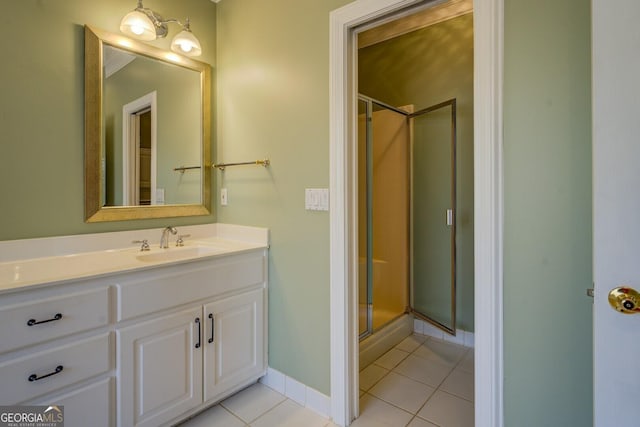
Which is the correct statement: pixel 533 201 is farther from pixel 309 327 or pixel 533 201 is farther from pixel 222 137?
pixel 222 137

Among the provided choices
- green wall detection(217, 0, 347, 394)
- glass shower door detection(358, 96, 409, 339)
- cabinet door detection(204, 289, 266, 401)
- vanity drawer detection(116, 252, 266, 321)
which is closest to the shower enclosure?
glass shower door detection(358, 96, 409, 339)

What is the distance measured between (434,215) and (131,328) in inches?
89.3

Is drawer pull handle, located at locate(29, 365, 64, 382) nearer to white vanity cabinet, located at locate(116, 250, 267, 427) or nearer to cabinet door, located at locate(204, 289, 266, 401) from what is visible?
white vanity cabinet, located at locate(116, 250, 267, 427)

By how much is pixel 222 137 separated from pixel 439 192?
1759mm

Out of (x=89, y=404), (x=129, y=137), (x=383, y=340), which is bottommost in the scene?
(x=383, y=340)

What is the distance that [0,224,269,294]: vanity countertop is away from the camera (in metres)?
1.40

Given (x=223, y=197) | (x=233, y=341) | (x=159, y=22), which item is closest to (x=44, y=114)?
(x=159, y=22)

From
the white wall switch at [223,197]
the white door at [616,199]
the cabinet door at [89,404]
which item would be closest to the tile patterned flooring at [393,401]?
the cabinet door at [89,404]

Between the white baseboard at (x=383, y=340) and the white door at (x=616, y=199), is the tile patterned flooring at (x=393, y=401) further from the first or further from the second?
the white door at (x=616, y=199)

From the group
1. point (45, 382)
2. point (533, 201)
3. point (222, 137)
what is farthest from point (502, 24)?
point (45, 382)

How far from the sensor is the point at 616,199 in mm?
787

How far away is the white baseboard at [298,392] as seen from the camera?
68.9 inches

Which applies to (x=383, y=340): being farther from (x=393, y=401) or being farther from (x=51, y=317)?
(x=51, y=317)

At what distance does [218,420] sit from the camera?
169 cm
